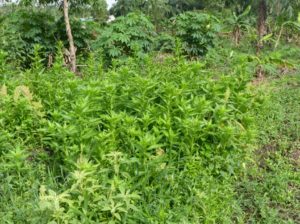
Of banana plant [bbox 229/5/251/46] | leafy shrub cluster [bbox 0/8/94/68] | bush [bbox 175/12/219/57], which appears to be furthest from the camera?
banana plant [bbox 229/5/251/46]

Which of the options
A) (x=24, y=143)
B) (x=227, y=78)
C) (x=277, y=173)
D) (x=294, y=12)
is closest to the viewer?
(x=24, y=143)

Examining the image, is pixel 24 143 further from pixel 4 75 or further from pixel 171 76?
pixel 171 76

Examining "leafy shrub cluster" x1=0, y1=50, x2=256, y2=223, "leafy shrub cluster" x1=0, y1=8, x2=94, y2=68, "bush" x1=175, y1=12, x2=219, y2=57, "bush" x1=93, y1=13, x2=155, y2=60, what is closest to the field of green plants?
"leafy shrub cluster" x1=0, y1=50, x2=256, y2=223

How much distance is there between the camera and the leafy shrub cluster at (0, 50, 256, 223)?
2.36 meters

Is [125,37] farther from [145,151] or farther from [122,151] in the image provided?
[145,151]

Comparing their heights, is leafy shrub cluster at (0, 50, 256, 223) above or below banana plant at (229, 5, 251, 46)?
below

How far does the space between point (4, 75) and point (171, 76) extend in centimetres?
174

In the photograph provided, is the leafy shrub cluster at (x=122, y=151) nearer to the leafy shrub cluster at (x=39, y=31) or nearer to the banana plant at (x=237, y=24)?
the leafy shrub cluster at (x=39, y=31)

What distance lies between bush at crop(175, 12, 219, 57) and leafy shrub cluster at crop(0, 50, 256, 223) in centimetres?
440

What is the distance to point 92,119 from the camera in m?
2.81

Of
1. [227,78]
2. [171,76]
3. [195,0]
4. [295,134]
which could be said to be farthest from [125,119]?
[195,0]

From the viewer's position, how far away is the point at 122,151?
9.24 ft

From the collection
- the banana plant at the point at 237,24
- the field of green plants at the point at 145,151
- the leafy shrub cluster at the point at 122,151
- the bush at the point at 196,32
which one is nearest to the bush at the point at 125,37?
the bush at the point at 196,32

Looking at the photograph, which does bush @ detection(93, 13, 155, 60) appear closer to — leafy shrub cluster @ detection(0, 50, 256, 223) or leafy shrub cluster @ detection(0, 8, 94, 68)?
leafy shrub cluster @ detection(0, 8, 94, 68)
